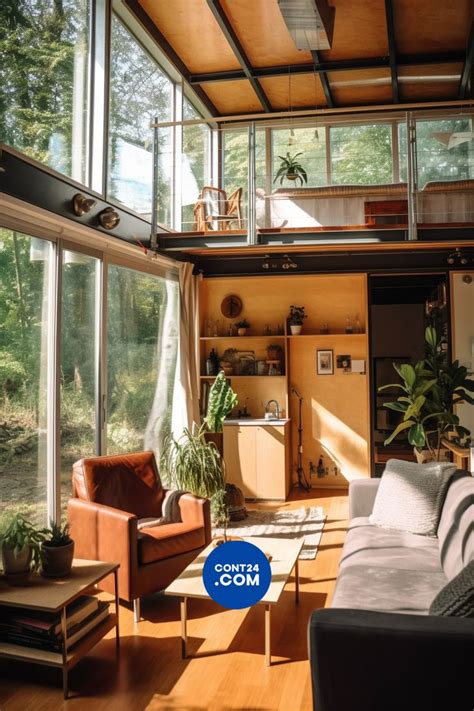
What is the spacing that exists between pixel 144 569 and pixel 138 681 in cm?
87

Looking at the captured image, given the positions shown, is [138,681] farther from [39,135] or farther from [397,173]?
[397,173]

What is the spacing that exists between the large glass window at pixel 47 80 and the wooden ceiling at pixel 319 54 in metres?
1.33

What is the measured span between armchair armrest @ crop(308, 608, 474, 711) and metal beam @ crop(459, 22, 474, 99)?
20.2 feet

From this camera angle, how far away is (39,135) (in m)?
4.38

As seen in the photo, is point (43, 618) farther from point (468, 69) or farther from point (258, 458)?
point (468, 69)

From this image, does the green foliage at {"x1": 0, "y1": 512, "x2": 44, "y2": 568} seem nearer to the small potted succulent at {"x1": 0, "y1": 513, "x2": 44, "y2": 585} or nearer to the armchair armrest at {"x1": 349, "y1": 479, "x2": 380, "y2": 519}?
the small potted succulent at {"x1": 0, "y1": 513, "x2": 44, "y2": 585}

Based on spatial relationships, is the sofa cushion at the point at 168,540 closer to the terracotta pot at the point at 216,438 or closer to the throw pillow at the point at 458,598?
the throw pillow at the point at 458,598

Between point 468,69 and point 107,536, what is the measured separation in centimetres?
658

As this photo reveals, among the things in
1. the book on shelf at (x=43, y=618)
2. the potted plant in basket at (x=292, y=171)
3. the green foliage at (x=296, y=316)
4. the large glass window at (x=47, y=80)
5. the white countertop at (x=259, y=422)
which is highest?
the potted plant in basket at (x=292, y=171)

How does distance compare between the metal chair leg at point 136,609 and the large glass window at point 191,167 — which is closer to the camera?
the metal chair leg at point 136,609

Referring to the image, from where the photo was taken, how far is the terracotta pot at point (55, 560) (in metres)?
3.41

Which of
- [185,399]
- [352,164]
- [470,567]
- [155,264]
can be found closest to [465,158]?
[352,164]

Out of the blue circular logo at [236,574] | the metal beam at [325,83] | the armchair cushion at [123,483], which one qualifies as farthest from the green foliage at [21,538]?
the metal beam at [325,83]

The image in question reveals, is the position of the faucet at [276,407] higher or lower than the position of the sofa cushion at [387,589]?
higher
